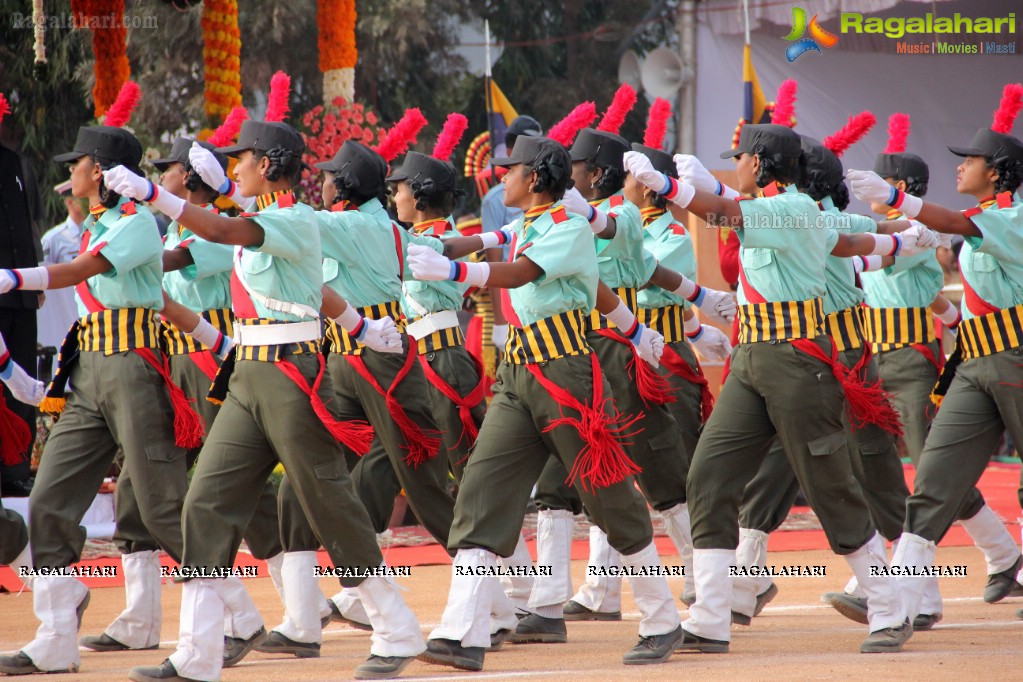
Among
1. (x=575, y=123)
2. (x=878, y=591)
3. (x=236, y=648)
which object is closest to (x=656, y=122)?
(x=575, y=123)

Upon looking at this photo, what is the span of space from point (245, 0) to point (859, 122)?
448 inches

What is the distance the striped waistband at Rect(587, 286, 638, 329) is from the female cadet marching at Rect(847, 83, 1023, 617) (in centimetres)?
142

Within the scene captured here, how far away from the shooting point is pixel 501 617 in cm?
647

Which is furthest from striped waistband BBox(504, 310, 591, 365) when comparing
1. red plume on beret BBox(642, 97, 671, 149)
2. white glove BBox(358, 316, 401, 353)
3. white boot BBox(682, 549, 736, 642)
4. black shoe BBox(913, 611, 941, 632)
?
red plume on beret BBox(642, 97, 671, 149)

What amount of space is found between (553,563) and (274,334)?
2057 millimetres

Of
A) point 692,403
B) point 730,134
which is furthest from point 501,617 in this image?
point 730,134

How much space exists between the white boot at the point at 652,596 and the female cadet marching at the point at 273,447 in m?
0.92

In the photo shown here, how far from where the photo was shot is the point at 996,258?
6262mm

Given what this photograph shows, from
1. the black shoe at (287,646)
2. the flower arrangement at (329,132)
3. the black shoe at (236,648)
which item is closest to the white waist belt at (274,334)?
the black shoe at (236,648)

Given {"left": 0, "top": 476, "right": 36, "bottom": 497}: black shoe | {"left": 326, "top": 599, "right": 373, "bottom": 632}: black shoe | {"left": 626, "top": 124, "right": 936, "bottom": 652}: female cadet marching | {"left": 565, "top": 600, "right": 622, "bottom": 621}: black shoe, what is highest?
{"left": 626, "top": 124, "right": 936, "bottom": 652}: female cadet marching

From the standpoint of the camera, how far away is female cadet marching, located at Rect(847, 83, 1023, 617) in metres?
6.11

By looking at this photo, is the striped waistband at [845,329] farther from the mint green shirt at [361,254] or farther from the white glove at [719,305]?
the mint green shirt at [361,254]

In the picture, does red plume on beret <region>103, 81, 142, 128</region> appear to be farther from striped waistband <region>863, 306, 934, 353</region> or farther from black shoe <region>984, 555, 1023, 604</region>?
black shoe <region>984, 555, 1023, 604</region>

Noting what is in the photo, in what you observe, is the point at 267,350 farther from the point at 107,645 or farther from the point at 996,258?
the point at 996,258
